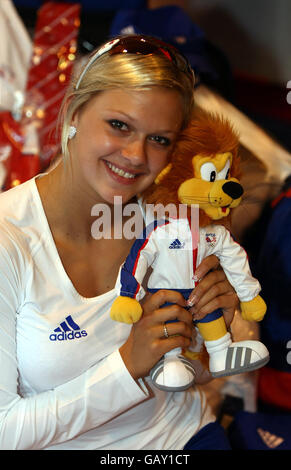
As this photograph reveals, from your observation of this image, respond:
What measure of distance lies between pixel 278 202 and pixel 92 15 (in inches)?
41.1

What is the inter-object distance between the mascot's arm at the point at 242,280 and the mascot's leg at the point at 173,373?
7cm

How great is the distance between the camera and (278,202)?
1249 millimetres

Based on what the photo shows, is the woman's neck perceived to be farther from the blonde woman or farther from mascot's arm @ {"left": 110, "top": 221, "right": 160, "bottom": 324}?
mascot's arm @ {"left": 110, "top": 221, "right": 160, "bottom": 324}

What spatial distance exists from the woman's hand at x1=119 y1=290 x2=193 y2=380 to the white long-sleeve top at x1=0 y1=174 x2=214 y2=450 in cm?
3

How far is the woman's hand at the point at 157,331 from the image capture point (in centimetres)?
71

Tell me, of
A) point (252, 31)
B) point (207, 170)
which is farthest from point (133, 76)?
point (252, 31)

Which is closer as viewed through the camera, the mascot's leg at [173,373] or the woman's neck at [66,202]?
the mascot's leg at [173,373]

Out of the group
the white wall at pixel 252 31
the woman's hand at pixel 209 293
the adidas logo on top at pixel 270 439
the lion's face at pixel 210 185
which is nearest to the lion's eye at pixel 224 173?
the lion's face at pixel 210 185


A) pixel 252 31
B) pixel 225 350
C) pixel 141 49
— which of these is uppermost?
pixel 141 49

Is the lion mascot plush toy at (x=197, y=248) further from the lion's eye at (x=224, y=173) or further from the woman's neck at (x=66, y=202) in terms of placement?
the woman's neck at (x=66, y=202)

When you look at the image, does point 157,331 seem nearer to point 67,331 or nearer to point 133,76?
point 67,331

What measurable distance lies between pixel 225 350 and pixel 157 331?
0.09 metres

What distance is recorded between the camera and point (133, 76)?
0.69m

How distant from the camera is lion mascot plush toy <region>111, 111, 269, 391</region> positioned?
2.22 ft
